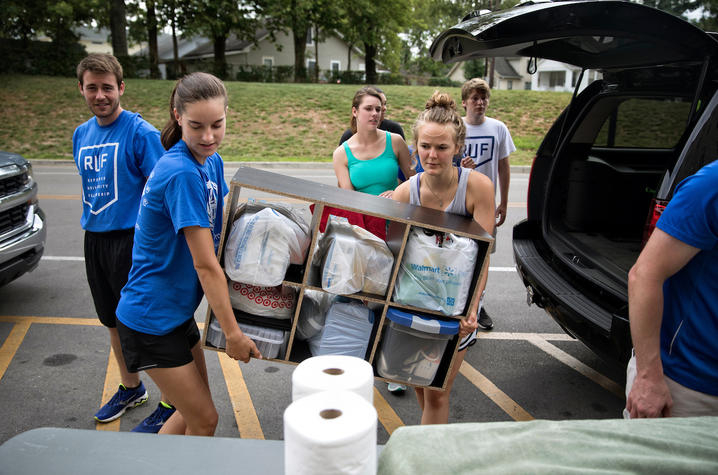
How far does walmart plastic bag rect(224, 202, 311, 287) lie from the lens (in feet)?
6.81

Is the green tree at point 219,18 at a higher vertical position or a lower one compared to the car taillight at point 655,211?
higher

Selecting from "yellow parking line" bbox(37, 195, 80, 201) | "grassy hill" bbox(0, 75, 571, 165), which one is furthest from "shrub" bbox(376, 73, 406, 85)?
"yellow parking line" bbox(37, 195, 80, 201)

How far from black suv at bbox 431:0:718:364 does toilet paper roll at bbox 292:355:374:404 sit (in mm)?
1881

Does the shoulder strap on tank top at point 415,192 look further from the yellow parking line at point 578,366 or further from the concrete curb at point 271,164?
the concrete curb at point 271,164

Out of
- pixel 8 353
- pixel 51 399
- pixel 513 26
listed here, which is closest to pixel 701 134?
pixel 513 26

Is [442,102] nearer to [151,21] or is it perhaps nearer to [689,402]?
[689,402]

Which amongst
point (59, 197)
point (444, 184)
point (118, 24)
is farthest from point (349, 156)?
point (118, 24)

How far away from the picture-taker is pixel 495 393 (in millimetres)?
3736

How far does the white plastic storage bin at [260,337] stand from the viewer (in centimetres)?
221

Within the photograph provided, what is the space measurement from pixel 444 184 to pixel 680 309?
1.16m

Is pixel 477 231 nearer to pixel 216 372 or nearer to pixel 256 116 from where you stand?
pixel 216 372

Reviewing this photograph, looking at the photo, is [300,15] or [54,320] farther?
[300,15]

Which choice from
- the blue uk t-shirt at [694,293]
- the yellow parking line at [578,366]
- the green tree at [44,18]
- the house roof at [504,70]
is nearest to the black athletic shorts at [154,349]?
the blue uk t-shirt at [694,293]

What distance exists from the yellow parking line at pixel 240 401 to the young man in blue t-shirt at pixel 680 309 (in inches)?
84.6
